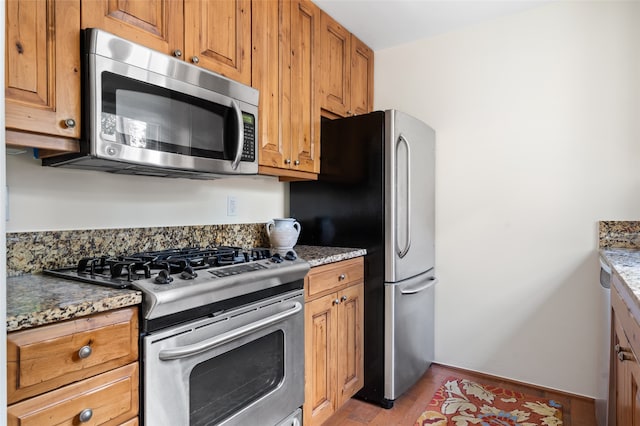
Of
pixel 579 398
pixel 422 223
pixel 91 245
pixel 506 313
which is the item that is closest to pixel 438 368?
pixel 506 313

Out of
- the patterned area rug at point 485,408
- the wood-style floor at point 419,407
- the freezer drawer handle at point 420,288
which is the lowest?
the wood-style floor at point 419,407

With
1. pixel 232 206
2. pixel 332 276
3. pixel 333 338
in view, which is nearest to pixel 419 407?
pixel 333 338

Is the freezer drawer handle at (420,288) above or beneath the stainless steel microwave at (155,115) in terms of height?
beneath

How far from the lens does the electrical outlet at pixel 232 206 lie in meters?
2.15

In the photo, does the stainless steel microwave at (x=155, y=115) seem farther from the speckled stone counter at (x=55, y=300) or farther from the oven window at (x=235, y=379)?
the oven window at (x=235, y=379)

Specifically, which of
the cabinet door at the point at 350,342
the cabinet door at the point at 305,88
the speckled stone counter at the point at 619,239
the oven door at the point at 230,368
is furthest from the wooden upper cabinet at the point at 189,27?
the speckled stone counter at the point at 619,239

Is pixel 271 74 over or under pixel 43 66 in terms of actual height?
over

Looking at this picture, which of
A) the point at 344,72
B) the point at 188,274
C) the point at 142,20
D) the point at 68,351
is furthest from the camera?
the point at 344,72

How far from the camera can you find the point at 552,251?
2.36m

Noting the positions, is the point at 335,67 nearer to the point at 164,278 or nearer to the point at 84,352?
the point at 164,278

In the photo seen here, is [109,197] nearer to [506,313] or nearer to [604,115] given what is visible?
[506,313]

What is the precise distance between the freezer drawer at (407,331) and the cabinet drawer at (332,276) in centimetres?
20

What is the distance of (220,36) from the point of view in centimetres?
165

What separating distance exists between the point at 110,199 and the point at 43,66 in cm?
62
